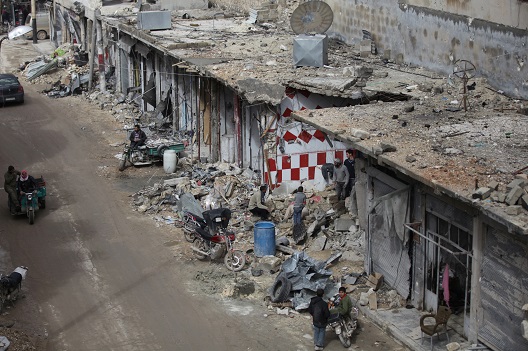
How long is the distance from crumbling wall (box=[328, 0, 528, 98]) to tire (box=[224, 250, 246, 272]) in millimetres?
6406

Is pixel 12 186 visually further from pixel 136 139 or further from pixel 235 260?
pixel 235 260

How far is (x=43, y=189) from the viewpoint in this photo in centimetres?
2191

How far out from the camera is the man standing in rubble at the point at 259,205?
20281 millimetres

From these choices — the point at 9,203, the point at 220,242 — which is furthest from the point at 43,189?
the point at 220,242

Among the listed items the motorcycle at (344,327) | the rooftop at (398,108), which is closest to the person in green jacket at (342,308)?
the motorcycle at (344,327)

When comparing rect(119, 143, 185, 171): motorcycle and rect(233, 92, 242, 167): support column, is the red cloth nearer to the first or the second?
rect(233, 92, 242, 167): support column

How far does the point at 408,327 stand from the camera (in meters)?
15.2

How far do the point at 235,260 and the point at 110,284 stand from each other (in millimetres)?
2507

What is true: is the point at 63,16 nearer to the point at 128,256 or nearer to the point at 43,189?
the point at 43,189

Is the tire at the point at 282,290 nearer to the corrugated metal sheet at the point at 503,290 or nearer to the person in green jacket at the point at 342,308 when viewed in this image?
the person in green jacket at the point at 342,308

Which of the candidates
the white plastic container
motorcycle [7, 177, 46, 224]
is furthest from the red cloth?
the white plastic container

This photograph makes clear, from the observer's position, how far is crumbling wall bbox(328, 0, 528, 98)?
18156mm

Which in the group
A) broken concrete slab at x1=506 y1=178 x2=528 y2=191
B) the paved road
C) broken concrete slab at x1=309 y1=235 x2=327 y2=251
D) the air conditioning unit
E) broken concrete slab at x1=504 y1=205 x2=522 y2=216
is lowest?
the paved road

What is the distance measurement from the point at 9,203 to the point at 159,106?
31.1 ft
